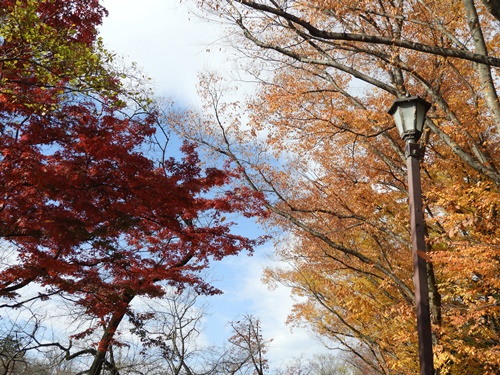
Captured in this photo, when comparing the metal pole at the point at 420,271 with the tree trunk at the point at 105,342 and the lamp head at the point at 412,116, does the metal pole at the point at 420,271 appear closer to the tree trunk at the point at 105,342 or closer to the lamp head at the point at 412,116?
the lamp head at the point at 412,116

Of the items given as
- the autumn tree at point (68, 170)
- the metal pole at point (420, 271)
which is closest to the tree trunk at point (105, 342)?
the autumn tree at point (68, 170)

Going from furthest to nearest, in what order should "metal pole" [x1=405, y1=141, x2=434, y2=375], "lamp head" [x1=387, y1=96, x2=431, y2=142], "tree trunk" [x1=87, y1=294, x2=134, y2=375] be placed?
"tree trunk" [x1=87, y1=294, x2=134, y2=375] < "lamp head" [x1=387, y1=96, x2=431, y2=142] < "metal pole" [x1=405, y1=141, x2=434, y2=375]

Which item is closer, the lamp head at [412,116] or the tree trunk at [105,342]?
the lamp head at [412,116]

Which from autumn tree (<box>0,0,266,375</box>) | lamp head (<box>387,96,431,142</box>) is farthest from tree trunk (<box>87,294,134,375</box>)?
lamp head (<box>387,96,431,142</box>)

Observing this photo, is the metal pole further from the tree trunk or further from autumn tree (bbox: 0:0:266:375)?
the tree trunk

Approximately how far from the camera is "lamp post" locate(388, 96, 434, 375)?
444 cm

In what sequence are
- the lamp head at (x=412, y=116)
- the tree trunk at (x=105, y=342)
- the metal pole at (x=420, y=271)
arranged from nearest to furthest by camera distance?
the metal pole at (x=420, y=271), the lamp head at (x=412, y=116), the tree trunk at (x=105, y=342)

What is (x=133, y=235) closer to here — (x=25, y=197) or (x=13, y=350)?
(x=25, y=197)

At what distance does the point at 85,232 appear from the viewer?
7.15 m

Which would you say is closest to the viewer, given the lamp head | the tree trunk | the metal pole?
the metal pole

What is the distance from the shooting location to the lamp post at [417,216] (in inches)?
175

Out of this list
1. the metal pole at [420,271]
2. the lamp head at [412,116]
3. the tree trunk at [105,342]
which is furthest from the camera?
the tree trunk at [105,342]

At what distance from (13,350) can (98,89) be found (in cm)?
819

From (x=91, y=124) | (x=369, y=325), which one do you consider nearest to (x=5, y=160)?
(x=91, y=124)
